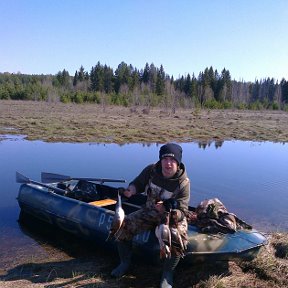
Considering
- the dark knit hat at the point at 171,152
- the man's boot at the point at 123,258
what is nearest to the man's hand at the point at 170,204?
the dark knit hat at the point at 171,152

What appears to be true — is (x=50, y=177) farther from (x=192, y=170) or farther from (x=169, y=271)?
(x=192, y=170)

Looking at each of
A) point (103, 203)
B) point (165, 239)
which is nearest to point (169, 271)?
point (165, 239)

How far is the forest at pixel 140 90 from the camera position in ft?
188

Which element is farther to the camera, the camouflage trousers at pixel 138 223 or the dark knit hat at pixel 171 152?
the camouflage trousers at pixel 138 223

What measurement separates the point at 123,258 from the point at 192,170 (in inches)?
350

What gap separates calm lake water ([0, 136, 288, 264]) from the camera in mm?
9219

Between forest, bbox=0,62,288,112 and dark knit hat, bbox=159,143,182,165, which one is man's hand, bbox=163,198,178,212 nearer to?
dark knit hat, bbox=159,143,182,165

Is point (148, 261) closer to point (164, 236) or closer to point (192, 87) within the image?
point (164, 236)

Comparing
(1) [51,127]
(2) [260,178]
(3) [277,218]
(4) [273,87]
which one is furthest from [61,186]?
(4) [273,87]

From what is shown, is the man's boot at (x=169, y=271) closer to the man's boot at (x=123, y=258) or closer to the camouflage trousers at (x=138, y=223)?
the camouflage trousers at (x=138, y=223)

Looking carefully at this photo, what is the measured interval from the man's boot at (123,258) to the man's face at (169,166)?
1193mm

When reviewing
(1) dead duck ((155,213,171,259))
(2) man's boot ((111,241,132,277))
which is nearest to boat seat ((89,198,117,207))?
(2) man's boot ((111,241,132,277))

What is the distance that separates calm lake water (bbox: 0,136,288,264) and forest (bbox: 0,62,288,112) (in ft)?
99.5

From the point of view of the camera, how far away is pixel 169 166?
532 centimetres
